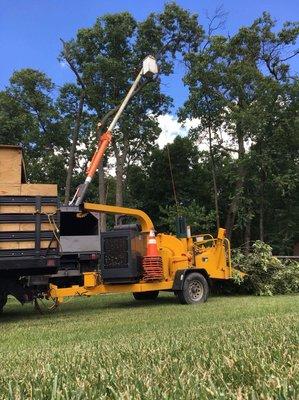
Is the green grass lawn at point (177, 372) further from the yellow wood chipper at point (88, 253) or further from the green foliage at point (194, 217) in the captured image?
the green foliage at point (194, 217)

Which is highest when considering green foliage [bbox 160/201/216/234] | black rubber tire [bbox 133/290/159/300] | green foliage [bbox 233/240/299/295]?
green foliage [bbox 160/201/216/234]

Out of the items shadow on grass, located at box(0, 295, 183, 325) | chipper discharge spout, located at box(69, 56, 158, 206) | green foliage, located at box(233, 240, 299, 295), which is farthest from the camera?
green foliage, located at box(233, 240, 299, 295)

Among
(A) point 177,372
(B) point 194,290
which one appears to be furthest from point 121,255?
(A) point 177,372

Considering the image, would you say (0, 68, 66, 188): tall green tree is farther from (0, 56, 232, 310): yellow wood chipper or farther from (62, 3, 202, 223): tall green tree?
(0, 56, 232, 310): yellow wood chipper

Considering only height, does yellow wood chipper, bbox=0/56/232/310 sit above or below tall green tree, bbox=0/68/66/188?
below

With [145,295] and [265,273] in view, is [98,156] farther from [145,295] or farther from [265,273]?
[265,273]

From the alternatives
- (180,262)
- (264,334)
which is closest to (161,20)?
(180,262)

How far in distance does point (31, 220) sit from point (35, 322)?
2196mm

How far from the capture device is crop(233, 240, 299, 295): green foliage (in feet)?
55.8

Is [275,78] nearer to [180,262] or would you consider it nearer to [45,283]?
[180,262]

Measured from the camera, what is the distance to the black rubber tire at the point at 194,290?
14680mm

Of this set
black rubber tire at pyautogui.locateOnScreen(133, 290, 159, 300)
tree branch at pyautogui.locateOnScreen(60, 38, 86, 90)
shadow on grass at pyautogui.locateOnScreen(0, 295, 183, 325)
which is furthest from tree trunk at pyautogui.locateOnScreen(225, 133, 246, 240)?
black rubber tire at pyautogui.locateOnScreen(133, 290, 159, 300)

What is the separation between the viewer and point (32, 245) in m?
10.8

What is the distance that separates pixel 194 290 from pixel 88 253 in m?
3.20
